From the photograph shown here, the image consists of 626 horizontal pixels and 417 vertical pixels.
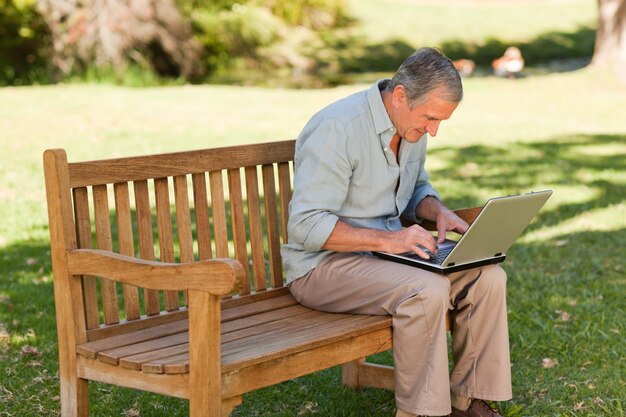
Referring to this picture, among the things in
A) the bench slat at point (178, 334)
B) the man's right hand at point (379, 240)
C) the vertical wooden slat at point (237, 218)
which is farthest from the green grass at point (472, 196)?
the man's right hand at point (379, 240)

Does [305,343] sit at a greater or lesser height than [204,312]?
lesser

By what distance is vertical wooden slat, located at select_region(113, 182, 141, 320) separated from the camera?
3.74 m

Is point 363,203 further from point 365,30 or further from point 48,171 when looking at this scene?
point 365,30

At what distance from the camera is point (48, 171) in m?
3.49

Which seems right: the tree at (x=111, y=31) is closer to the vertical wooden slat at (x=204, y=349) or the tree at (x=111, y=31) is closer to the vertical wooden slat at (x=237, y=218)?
the vertical wooden slat at (x=237, y=218)

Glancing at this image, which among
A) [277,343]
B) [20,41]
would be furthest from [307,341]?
[20,41]

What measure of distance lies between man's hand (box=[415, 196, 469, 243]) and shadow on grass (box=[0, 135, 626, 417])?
0.82m

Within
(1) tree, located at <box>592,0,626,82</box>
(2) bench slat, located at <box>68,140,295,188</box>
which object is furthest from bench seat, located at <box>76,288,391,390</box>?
(1) tree, located at <box>592,0,626,82</box>

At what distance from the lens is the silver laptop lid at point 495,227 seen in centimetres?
360

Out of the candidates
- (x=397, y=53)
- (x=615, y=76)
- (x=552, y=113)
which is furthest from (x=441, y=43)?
(x=552, y=113)

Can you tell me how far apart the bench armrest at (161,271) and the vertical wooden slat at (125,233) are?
277mm

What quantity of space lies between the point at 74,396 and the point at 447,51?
24.4 meters

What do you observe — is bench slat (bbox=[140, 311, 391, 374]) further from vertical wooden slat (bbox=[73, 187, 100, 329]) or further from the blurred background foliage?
the blurred background foliage

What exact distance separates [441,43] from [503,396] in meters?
24.9
